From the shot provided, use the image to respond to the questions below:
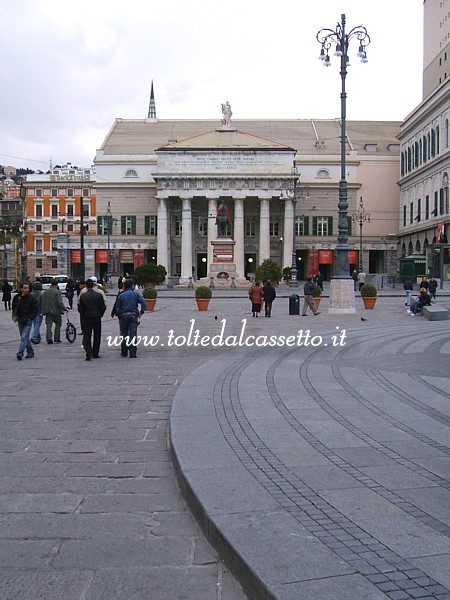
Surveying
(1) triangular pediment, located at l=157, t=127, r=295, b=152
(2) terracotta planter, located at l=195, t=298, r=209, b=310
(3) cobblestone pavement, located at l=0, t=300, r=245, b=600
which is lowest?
(3) cobblestone pavement, located at l=0, t=300, r=245, b=600

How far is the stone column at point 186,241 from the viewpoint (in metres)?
81.7

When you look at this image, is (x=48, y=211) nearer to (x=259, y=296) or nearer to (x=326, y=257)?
(x=326, y=257)

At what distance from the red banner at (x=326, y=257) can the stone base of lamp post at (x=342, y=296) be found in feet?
182

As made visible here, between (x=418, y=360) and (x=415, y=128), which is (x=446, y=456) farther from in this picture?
(x=415, y=128)

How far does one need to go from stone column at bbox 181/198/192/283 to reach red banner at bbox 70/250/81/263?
41.8ft

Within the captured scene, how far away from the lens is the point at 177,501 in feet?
17.8

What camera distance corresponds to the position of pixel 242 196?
81.8 metres

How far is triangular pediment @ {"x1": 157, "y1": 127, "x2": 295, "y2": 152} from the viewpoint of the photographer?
8139 centimetres

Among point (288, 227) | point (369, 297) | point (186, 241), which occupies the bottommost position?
point (369, 297)

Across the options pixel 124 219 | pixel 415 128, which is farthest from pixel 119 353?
pixel 124 219

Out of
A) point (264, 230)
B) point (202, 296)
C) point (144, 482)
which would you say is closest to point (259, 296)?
point (202, 296)

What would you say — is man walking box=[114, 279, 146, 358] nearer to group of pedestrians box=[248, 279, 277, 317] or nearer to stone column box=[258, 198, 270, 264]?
group of pedestrians box=[248, 279, 277, 317]

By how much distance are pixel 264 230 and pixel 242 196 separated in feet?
15.8

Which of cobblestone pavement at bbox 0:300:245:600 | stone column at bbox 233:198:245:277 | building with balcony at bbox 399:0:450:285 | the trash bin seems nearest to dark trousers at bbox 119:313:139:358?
cobblestone pavement at bbox 0:300:245:600
